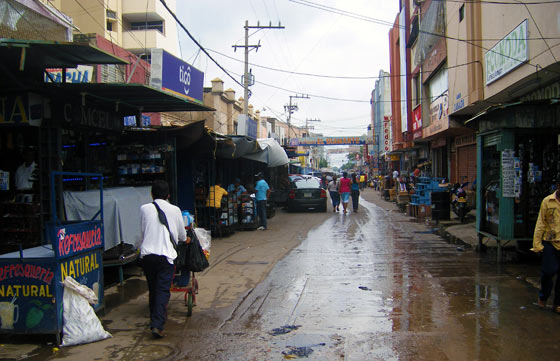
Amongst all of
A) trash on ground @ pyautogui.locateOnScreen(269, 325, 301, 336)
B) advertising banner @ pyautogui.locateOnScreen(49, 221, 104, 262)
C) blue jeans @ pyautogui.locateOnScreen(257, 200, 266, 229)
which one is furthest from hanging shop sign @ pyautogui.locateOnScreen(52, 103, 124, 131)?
blue jeans @ pyautogui.locateOnScreen(257, 200, 266, 229)

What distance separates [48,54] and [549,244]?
22.9 ft

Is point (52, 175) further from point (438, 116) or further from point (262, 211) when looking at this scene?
point (438, 116)

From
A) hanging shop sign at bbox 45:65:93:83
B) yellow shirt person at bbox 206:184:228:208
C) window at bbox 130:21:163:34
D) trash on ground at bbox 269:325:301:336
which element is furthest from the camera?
window at bbox 130:21:163:34

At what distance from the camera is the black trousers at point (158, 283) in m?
5.16

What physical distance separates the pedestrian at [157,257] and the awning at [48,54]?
240cm

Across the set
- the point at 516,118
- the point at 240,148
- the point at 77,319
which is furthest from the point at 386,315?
the point at 240,148

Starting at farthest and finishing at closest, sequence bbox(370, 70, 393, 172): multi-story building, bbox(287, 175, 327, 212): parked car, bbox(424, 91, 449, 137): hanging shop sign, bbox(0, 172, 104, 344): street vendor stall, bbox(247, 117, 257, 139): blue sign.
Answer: bbox(370, 70, 393, 172): multi-story building
bbox(247, 117, 257, 139): blue sign
bbox(287, 175, 327, 212): parked car
bbox(424, 91, 449, 137): hanging shop sign
bbox(0, 172, 104, 344): street vendor stall

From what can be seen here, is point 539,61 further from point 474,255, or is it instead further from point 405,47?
point 405,47

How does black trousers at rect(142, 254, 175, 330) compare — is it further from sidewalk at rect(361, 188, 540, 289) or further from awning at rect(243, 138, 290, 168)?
awning at rect(243, 138, 290, 168)

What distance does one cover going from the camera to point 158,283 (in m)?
5.24

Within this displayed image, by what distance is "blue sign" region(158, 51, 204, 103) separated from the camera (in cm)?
1153

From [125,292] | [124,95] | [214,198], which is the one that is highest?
[124,95]

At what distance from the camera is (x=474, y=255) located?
9703 mm

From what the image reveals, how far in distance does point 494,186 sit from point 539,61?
10.4 feet
